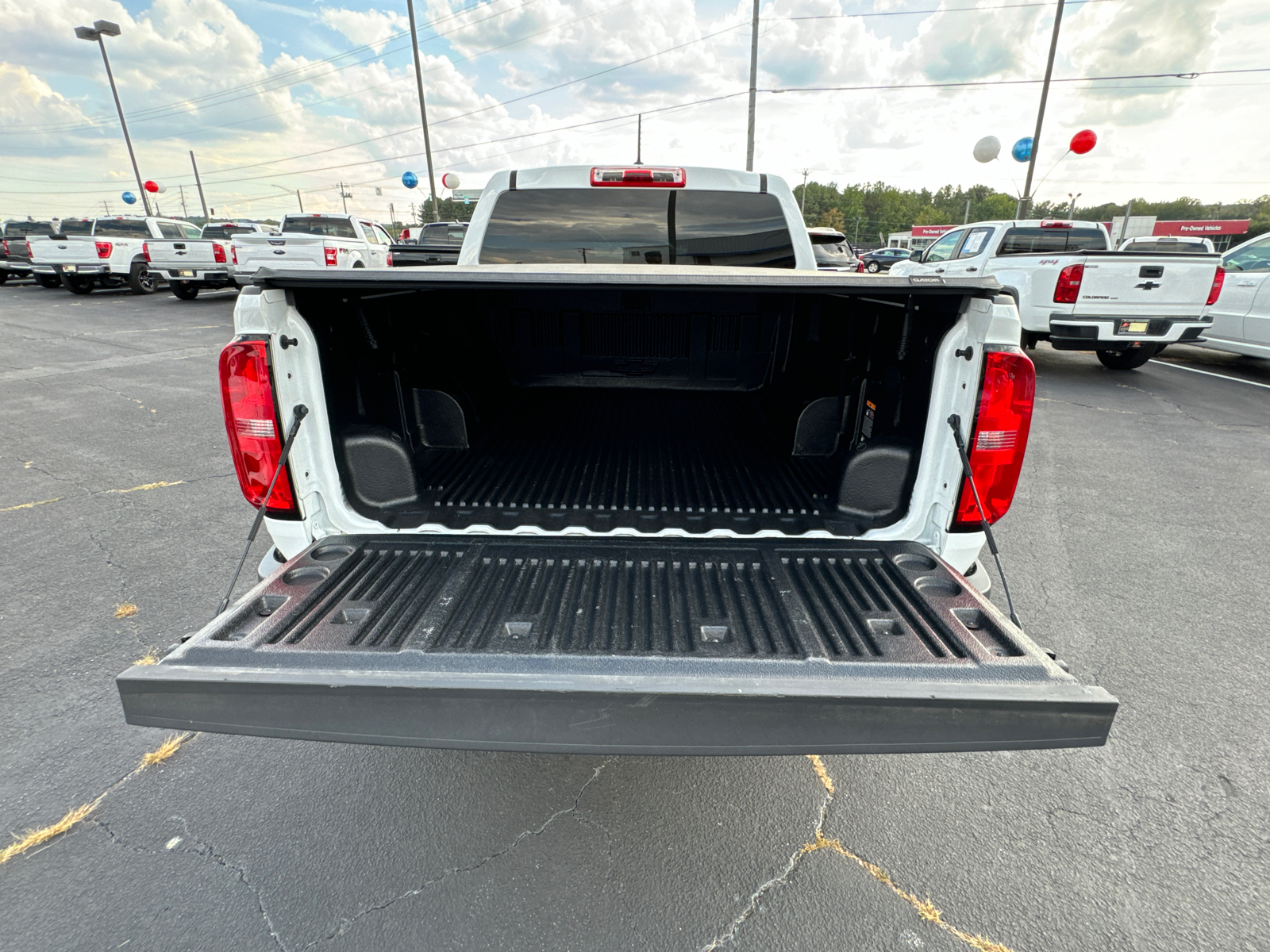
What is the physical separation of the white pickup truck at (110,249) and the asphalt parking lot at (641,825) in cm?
1768

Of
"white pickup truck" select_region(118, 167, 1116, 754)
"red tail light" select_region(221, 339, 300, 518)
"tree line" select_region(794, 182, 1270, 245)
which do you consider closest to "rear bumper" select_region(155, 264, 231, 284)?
"white pickup truck" select_region(118, 167, 1116, 754)

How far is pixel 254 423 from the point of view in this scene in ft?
6.47

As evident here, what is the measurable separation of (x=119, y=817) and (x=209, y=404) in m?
6.12

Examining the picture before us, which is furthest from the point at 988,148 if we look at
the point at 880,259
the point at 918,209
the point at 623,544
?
the point at 918,209

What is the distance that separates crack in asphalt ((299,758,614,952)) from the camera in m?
1.68

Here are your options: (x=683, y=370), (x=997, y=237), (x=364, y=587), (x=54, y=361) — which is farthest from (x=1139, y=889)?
(x=54, y=361)

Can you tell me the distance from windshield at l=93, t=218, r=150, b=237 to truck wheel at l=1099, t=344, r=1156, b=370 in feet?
71.2

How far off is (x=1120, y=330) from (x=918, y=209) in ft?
382

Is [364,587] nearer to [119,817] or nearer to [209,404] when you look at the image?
[119,817]

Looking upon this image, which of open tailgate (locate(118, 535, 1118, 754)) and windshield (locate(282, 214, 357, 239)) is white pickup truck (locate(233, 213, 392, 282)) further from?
open tailgate (locate(118, 535, 1118, 754))

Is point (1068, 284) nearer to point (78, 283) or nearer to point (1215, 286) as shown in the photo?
point (1215, 286)

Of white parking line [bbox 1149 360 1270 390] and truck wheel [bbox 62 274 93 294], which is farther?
truck wheel [bbox 62 274 93 294]

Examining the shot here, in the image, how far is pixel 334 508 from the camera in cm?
217

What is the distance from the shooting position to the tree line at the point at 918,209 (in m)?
83.5
